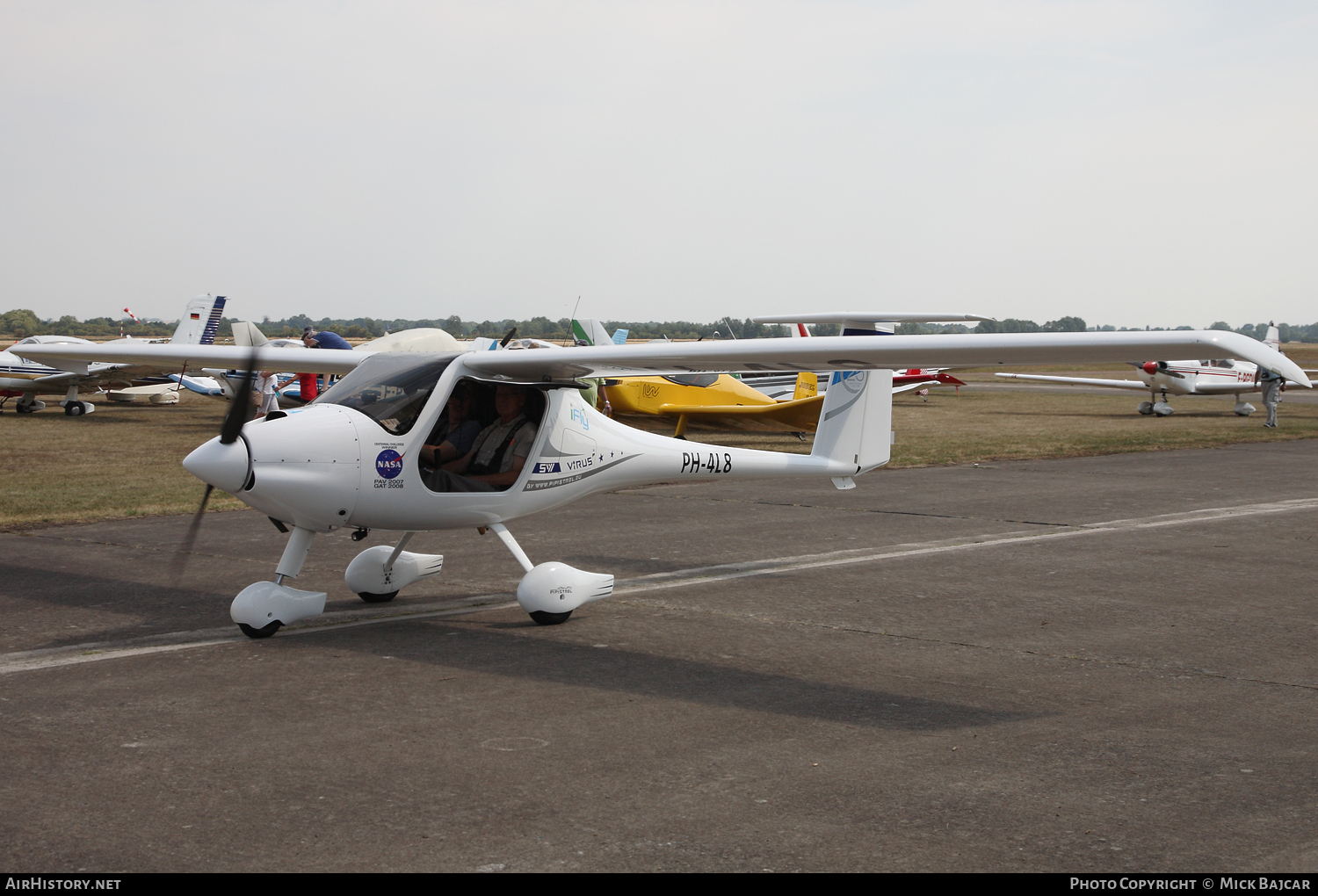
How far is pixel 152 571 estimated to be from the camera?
9.41 metres

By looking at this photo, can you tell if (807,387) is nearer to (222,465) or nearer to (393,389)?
(393,389)

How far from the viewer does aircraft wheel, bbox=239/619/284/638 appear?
7152mm

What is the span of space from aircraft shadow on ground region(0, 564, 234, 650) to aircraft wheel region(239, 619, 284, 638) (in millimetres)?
548

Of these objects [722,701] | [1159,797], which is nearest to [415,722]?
[722,701]

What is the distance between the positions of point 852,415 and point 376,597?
4356mm

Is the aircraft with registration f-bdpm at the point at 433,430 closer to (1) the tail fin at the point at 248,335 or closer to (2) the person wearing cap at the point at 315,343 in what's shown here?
(1) the tail fin at the point at 248,335

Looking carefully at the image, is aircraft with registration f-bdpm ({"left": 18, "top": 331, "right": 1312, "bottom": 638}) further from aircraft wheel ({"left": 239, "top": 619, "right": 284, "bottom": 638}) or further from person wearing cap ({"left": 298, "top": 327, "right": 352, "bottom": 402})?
person wearing cap ({"left": 298, "top": 327, "right": 352, "bottom": 402})

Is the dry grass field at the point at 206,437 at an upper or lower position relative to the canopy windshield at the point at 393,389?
lower

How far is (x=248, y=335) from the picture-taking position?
8.30 m

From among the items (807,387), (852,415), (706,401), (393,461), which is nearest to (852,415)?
(852,415)

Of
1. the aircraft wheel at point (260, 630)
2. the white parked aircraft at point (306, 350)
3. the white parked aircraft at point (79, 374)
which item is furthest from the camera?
the white parked aircraft at point (79, 374)

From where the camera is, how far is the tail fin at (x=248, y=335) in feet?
24.5

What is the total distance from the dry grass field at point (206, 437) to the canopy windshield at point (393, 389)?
6466 mm

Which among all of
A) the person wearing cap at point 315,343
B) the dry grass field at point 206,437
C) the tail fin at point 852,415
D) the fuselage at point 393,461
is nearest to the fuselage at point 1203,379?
the dry grass field at point 206,437
